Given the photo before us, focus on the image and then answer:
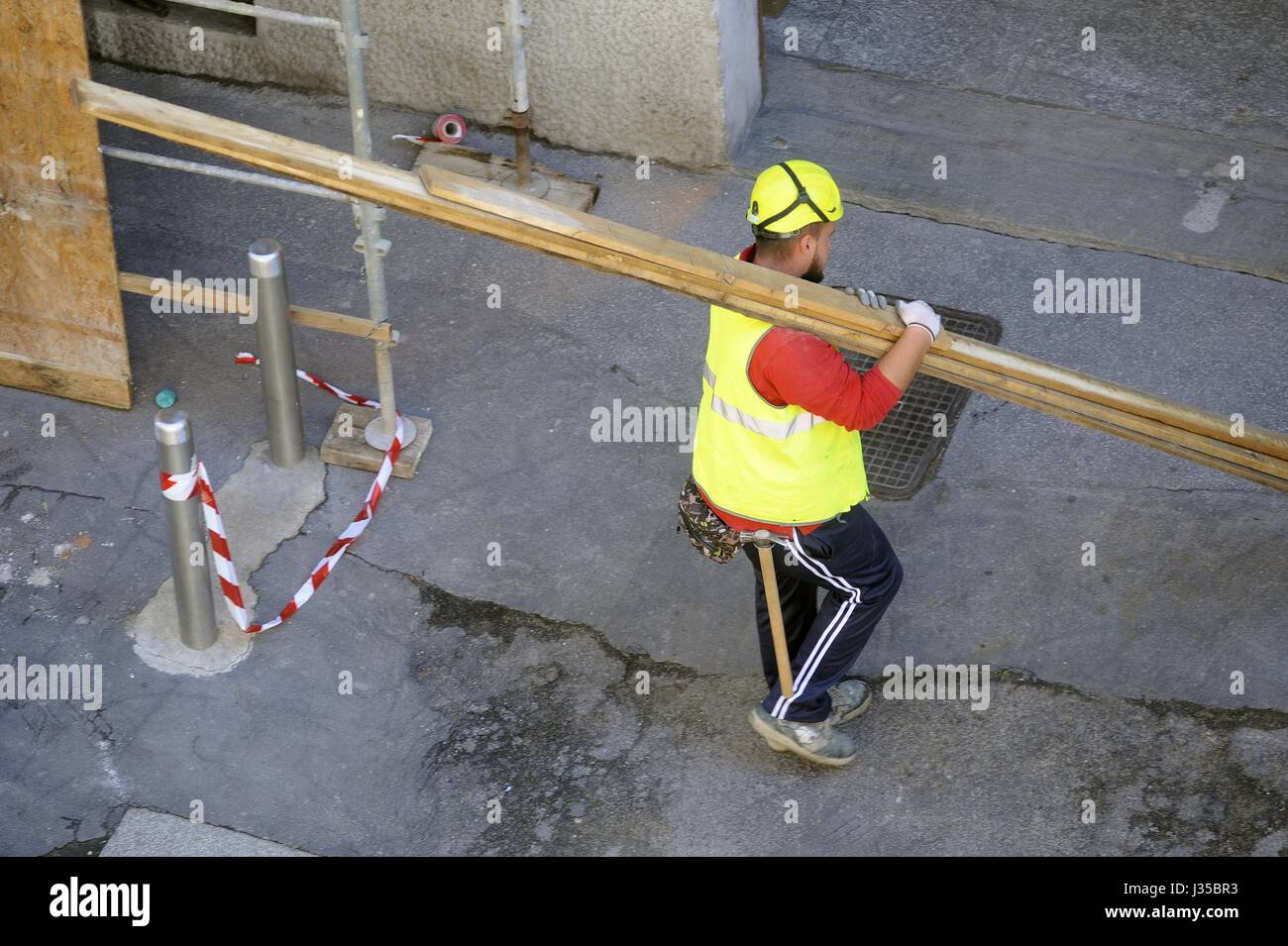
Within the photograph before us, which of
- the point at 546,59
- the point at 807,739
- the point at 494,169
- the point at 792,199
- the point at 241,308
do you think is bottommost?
the point at 807,739

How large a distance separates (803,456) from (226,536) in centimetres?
239

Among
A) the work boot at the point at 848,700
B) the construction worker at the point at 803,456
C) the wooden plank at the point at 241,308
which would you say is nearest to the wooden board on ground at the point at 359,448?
the wooden plank at the point at 241,308

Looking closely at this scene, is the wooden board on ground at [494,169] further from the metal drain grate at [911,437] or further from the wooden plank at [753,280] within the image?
the wooden plank at [753,280]

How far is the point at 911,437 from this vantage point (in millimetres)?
6680

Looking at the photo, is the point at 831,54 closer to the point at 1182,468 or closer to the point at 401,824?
the point at 1182,468

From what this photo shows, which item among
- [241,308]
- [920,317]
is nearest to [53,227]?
[241,308]

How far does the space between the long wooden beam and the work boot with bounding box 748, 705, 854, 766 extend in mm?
1296

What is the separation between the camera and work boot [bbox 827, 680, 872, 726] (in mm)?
5590

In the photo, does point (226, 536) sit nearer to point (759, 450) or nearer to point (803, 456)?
point (759, 450)

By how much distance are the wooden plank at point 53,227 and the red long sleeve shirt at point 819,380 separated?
2.86 m

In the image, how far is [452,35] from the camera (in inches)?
312

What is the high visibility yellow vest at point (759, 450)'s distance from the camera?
15.7ft

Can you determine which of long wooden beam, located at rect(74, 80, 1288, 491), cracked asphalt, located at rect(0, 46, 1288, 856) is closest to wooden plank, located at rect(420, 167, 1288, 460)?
long wooden beam, located at rect(74, 80, 1288, 491)

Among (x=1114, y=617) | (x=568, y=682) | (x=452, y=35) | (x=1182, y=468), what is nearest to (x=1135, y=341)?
(x=1182, y=468)
